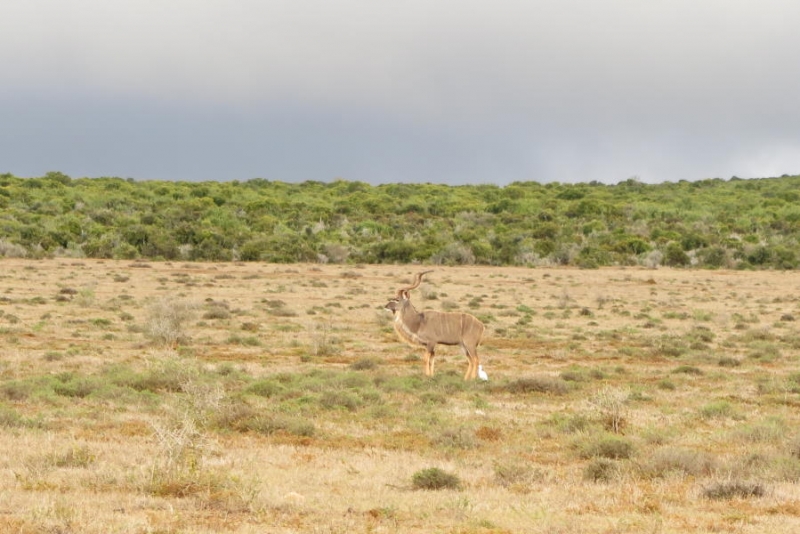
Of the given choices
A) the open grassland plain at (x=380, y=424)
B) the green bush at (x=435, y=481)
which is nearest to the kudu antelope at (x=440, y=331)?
the open grassland plain at (x=380, y=424)

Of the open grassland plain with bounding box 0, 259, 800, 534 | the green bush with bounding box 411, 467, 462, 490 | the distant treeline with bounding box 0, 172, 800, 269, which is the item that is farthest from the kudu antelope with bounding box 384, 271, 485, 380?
the distant treeline with bounding box 0, 172, 800, 269

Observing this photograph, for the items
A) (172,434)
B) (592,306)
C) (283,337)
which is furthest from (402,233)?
(172,434)

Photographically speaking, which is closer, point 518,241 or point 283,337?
point 283,337

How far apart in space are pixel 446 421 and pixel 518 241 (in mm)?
46966

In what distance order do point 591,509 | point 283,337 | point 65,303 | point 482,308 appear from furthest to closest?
1. point 482,308
2. point 65,303
3. point 283,337
4. point 591,509

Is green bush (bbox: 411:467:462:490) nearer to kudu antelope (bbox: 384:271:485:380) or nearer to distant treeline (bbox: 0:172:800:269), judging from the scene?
kudu antelope (bbox: 384:271:485:380)

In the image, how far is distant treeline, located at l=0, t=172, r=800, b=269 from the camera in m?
53.7

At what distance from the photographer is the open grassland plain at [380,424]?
8.77 metres

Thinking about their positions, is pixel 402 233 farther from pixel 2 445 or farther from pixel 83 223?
pixel 2 445

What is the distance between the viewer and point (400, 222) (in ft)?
227

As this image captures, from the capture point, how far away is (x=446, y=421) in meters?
13.5

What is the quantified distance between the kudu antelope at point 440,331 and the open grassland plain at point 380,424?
1.95ft

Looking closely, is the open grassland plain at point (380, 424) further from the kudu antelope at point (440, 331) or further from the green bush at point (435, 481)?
the kudu antelope at point (440, 331)

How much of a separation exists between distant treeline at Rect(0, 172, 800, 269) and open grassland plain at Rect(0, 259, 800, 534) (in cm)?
2398
